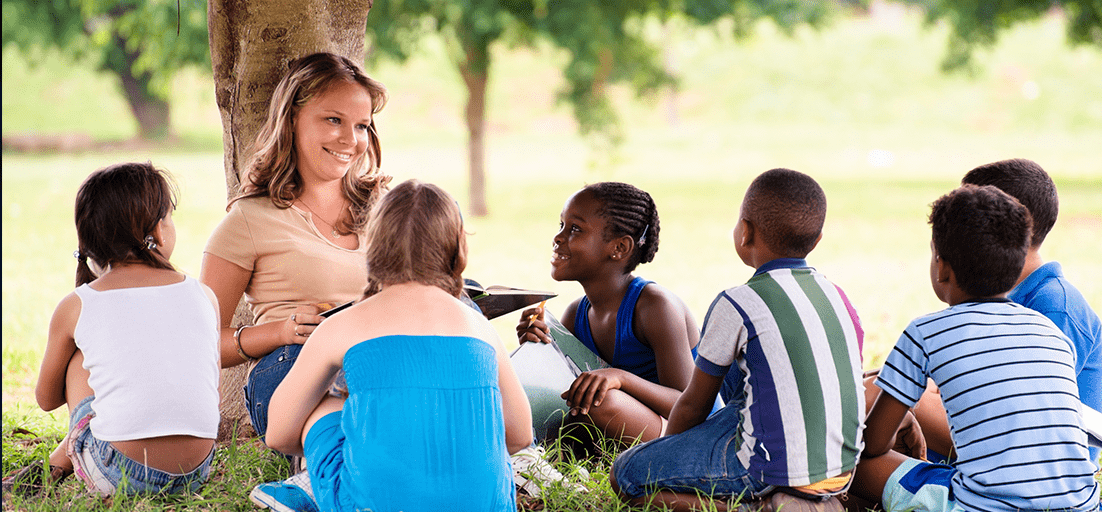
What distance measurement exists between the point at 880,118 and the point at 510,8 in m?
18.5

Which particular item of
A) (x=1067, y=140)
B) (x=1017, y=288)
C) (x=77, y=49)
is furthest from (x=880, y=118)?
(x=1017, y=288)

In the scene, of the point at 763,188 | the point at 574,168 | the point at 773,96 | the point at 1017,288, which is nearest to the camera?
the point at 763,188

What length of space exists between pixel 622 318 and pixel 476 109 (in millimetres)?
9565

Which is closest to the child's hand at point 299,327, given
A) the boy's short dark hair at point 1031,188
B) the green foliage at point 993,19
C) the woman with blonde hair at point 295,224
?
the woman with blonde hair at point 295,224

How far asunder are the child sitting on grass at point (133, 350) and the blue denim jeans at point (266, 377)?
13cm

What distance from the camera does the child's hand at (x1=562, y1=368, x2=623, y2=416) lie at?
11.0ft

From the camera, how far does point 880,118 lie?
26703mm

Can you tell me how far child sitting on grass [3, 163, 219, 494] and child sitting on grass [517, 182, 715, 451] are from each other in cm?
120

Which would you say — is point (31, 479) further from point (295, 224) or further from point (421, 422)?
point (421, 422)

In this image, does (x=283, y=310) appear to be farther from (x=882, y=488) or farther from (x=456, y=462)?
(x=882, y=488)

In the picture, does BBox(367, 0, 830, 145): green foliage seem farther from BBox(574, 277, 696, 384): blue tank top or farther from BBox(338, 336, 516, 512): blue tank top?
BBox(338, 336, 516, 512): blue tank top

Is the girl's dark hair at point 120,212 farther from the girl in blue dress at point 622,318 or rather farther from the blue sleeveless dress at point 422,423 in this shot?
the girl in blue dress at point 622,318

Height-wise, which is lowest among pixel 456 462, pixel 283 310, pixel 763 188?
pixel 456 462

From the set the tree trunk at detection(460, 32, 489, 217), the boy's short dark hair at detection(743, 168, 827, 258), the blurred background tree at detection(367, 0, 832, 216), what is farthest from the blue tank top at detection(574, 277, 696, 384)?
the tree trunk at detection(460, 32, 489, 217)
